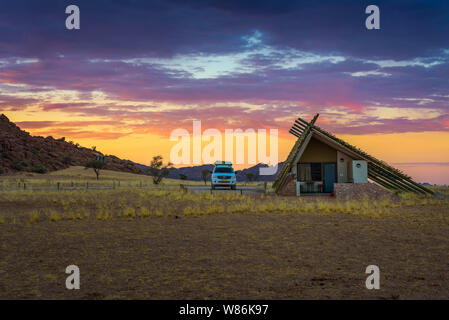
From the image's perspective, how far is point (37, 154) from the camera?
10112 centimetres

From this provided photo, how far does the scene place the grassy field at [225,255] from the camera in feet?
24.3

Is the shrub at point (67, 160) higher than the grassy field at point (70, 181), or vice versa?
the shrub at point (67, 160)

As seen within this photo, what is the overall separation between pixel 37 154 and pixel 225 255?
100919 mm

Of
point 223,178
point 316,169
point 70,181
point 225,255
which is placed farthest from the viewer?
point 70,181

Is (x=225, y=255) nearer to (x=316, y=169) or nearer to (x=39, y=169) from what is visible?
(x=316, y=169)

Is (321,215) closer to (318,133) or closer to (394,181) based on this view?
(318,133)

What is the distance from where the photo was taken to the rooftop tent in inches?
1163

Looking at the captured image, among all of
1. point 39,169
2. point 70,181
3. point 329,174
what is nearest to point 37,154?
point 39,169

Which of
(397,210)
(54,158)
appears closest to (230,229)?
(397,210)

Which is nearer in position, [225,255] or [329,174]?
[225,255]

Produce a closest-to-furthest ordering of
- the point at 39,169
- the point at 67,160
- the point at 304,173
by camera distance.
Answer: the point at 304,173 < the point at 39,169 < the point at 67,160

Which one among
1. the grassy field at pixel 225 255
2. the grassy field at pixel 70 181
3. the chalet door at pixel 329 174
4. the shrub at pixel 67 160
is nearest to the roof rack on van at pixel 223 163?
the chalet door at pixel 329 174

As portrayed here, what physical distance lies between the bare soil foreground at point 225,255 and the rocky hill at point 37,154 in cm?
7805

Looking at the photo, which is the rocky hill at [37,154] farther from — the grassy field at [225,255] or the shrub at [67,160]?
the grassy field at [225,255]
